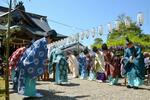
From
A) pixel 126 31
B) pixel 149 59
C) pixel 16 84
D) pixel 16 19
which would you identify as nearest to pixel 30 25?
pixel 16 19

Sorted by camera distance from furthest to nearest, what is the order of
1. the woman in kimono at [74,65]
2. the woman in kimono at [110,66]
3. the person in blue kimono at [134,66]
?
1. the woman in kimono at [74,65]
2. the woman in kimono at [110,66]
3. the person in blue kimono at [134,66]

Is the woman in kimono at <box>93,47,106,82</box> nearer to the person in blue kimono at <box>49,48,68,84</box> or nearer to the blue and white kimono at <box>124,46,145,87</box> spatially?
the person in blue kimono at <box>49,48,68,84</box>

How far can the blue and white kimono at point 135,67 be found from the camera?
40.6ft

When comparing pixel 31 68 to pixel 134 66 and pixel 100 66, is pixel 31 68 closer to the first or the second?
pixel 134 66

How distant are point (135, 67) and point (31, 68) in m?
4.87

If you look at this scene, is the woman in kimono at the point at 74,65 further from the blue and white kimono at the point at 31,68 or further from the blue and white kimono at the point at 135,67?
the blue and white kimono at the point at 31,68

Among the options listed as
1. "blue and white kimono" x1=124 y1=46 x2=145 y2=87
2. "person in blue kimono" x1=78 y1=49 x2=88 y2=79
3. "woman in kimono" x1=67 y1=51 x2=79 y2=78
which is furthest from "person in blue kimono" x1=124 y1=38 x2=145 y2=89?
"woman in kimono" x1=67 y1=51 x2=79 y2=78

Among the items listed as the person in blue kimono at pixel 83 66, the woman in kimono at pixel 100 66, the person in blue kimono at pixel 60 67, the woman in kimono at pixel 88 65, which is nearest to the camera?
the person in blue kimono at pixel 60 67

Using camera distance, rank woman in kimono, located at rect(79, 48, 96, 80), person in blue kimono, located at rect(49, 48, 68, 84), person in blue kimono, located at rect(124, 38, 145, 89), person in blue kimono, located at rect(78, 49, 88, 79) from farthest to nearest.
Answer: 1. person in blue kimono, located at rect(78, 49, 88, 79)
2. woman in kimono, located at rect(79, 48, 96, 80)
3. person in blue kimono, located at rect(49, 48, 68, 84)
4. person in blue kimono, located at rect(124, 38, 145, 89)

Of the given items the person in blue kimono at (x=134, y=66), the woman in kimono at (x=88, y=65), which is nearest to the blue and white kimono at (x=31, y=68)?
the person in blue kimono at (x=134, y=66)

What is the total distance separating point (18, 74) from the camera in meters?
9.78

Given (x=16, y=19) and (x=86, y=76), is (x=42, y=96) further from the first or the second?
(x=16, y=19)

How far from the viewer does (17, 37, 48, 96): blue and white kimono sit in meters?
9.17

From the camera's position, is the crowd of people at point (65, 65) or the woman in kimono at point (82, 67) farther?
the woman in kimono at point (82, 67)
